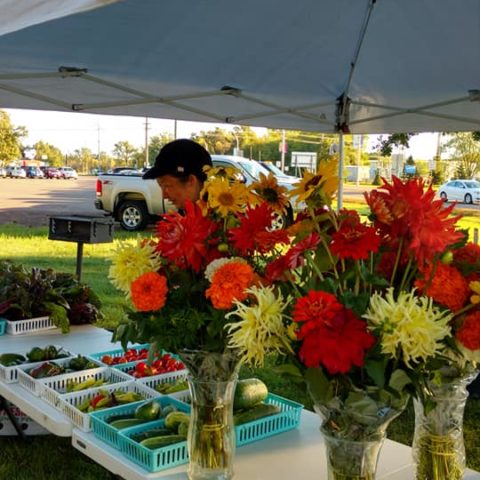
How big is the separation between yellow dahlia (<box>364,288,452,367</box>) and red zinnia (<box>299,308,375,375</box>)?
0.03 m

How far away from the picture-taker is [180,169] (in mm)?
2498

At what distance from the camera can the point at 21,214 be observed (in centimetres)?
1647

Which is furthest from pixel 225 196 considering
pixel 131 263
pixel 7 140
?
pixel 7 140

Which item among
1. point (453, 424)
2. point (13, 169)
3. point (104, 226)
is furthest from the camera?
point (13, 169)

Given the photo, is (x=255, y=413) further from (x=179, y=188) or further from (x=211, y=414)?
(x=179, y=188)

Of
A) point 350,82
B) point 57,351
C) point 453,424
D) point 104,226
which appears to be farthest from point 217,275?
point 104,226

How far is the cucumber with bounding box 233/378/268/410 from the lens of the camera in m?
1.74

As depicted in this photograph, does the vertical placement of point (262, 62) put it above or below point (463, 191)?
above

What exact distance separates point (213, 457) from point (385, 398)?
507mm

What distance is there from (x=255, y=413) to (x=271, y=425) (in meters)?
0.07

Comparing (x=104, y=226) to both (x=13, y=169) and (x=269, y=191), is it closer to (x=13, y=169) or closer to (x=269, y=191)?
(x=269, y=191)

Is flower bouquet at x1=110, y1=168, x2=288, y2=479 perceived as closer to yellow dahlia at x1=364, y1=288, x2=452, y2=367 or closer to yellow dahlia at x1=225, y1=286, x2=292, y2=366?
yellow dahlia at x1=225, y1=286, x2=292, y2=366

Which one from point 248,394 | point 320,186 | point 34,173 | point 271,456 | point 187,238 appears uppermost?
point 34,173

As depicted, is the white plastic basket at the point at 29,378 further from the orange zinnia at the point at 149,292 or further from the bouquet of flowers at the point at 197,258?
the orange zinnia at the point at 149,292
